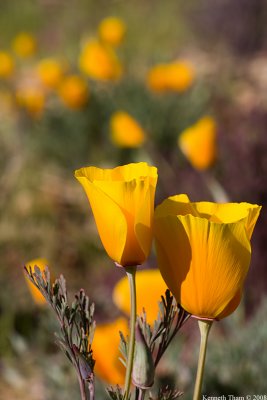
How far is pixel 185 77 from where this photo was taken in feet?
10.9

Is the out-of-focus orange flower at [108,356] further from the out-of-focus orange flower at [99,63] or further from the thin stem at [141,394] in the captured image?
the out-of-focus orange flower at [99,63]

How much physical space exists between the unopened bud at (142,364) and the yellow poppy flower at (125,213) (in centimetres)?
8

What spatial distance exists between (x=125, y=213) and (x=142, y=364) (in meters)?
0.15

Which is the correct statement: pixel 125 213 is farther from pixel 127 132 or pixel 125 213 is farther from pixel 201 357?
pixel 127 132

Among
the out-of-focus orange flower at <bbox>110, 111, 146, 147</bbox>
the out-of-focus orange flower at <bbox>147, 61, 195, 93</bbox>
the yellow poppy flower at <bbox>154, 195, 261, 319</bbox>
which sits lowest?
the yellow poppy flower at <bbox>154, 195, 261, 319</bbox>

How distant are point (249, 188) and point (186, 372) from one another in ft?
4.77

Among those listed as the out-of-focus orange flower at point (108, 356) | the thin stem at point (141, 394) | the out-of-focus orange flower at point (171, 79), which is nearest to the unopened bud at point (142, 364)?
the thin stem at point (141, 394)

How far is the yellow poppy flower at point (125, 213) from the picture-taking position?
0.65 meters

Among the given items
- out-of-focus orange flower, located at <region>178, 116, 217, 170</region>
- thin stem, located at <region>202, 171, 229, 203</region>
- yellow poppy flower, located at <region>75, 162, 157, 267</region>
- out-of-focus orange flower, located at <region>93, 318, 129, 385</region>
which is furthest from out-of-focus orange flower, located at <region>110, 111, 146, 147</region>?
yellow poppy flower, located at <region>75, 162, 157, 267</region>

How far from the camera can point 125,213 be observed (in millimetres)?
670

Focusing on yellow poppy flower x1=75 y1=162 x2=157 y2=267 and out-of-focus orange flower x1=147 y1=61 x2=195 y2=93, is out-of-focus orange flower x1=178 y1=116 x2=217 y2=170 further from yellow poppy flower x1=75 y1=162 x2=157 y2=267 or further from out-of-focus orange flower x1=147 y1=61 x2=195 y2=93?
yellow poppy flower x1=75 y1=162 x2=157 y2=267

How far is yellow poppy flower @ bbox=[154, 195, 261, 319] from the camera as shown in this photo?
0.64 meters

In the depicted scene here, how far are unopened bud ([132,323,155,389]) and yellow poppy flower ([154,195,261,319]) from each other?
60 millimetres

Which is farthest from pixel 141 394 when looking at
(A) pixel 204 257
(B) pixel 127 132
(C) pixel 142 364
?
(B) pixel 127 132
